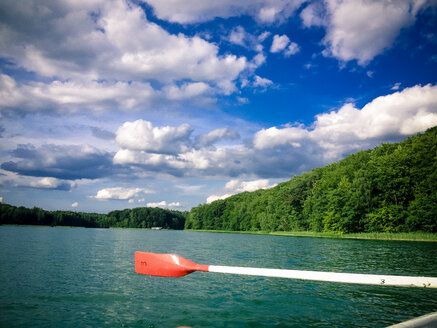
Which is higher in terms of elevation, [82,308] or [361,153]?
[361,153]

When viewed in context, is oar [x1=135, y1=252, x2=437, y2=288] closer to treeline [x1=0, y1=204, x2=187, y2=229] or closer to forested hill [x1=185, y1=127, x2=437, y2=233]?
forested hill [x1=185, y1=127, x2=437, y2=233]

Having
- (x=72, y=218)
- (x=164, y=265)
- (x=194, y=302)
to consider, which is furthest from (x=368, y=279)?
(x=72, y=218)

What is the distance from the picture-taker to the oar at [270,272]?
4.32 metres

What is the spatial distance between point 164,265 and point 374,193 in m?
63.5

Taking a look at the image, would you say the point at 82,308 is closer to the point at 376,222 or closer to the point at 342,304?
the point at 342,304

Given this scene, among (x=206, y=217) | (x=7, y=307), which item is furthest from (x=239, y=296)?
(x=206, y=217)

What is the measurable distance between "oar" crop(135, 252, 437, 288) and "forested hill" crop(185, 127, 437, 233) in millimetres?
54437

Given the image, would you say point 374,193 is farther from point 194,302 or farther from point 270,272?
point 270,272

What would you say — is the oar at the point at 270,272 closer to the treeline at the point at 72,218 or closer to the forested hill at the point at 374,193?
the forested hill at the point at 374,193

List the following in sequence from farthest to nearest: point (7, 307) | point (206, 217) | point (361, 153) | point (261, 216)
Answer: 1. point (206, 217)
2. point (261, 216)
3. point (361, 153)
4. point (7, 307)

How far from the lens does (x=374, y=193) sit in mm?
58469

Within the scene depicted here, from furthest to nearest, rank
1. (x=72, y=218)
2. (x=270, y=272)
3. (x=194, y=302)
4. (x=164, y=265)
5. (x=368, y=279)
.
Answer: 1. (x=72, y=218)
2. (x=194, y=302)
3. (x=164, y=265)
4. (x=270, y=272)
5. (x=368, y=279)

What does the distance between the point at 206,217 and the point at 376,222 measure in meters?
97.8

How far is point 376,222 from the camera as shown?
55.0 meters
